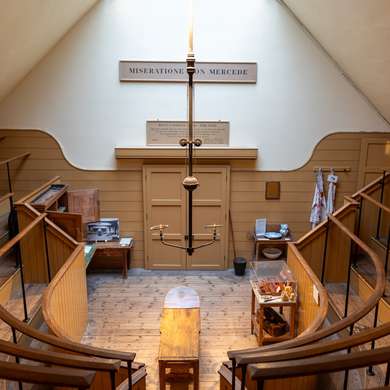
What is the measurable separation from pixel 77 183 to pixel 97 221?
663mm

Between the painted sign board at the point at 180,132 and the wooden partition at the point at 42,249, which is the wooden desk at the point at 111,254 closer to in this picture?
the wooden partition at the point at 42,249

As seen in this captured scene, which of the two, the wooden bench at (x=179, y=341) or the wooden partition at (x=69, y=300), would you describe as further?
the wooden bench at (x=179, y=341)

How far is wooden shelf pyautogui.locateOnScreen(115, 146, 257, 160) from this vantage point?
6309 millimetres

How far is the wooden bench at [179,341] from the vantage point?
4.05 m

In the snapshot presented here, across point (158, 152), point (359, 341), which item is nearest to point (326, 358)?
point (359, 341)

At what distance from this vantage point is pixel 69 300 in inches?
182

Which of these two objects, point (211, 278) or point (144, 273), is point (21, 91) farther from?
point (211, 278)

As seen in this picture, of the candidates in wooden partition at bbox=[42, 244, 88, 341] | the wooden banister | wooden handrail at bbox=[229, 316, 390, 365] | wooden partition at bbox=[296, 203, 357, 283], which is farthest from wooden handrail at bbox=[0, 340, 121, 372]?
wooden partition at bbox=[296, 203, 357, 283]

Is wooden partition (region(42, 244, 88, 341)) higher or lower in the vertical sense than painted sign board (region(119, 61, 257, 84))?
lower

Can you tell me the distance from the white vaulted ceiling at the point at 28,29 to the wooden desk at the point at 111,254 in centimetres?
262

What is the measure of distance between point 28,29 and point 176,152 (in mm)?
2562

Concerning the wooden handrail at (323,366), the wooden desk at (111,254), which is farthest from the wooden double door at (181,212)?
the wooden handrail at (323,366)

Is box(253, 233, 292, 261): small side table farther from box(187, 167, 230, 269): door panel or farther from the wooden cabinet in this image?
the wooden cabinet

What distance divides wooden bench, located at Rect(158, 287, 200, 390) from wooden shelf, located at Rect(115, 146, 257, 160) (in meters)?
2.25
